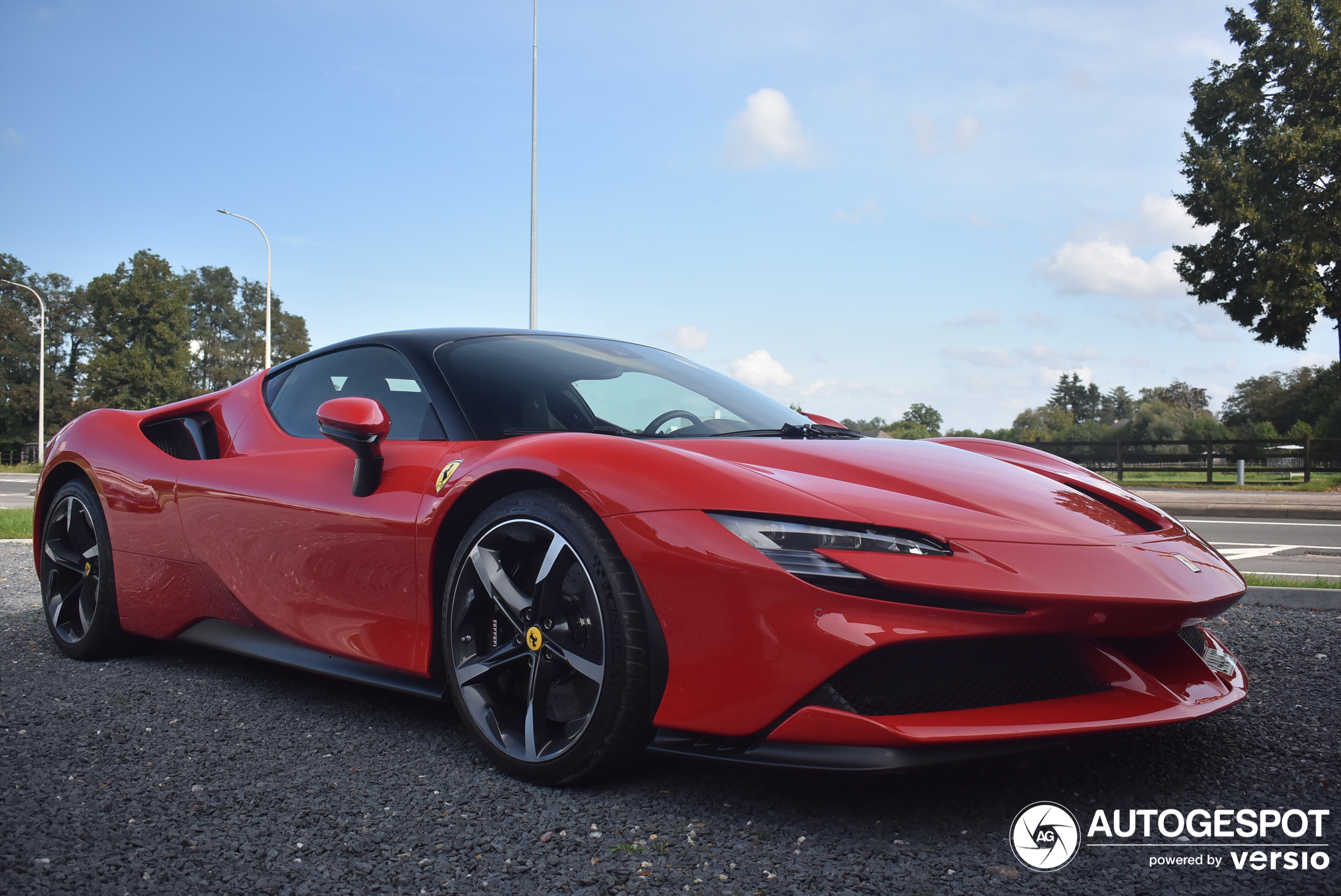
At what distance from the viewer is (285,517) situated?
2.89 m

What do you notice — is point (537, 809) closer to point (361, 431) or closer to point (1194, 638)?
point (361, 431)

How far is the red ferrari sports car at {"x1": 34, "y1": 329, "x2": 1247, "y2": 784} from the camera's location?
1.82m

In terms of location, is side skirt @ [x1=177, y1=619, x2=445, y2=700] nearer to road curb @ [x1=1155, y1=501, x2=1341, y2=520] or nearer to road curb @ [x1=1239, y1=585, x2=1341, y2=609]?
road curb @ [x1=1239, y1=585, x2=1341, y2=609]

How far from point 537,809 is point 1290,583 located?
4865 mm

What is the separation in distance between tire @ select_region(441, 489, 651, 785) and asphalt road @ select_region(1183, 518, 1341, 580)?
18.9 ft

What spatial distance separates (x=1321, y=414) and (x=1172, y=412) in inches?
1243

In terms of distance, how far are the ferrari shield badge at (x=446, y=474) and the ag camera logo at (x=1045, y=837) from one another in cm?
153

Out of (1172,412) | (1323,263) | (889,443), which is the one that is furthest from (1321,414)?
(889,443)

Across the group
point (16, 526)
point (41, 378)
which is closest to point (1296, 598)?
point (16, 526)

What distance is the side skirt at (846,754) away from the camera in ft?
5.79

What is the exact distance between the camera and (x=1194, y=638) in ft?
7.54

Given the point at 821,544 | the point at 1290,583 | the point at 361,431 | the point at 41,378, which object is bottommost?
the point at 1290,583

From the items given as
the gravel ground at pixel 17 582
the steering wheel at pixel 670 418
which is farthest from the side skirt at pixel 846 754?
the gravel ground at pixel 17 582
